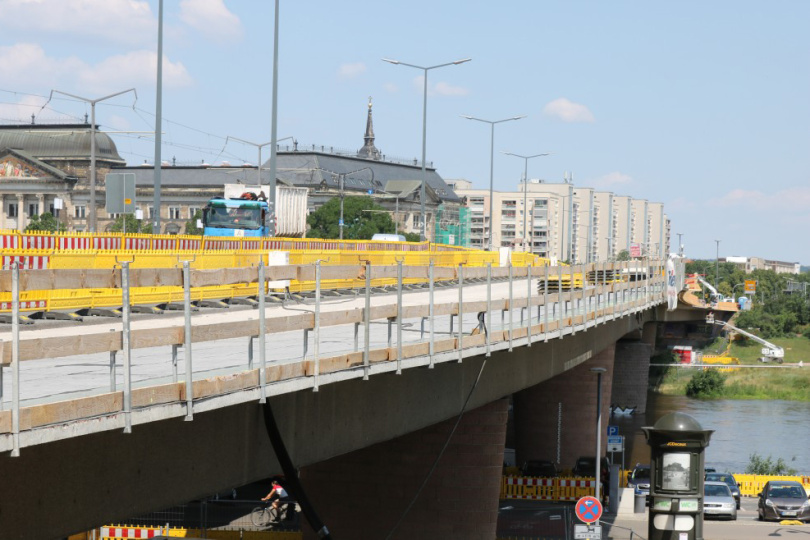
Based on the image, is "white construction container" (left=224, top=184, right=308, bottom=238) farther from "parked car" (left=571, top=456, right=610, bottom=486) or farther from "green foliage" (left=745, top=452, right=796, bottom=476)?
"green foliage" (left=745, top=452, right=796, bottom=476)

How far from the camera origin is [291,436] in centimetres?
1184

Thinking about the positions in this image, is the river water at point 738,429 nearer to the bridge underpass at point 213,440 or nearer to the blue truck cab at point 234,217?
the blue truck cab at point 234,217

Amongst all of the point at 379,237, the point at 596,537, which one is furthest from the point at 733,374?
the point at 596,537

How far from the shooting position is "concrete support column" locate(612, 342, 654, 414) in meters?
75.1

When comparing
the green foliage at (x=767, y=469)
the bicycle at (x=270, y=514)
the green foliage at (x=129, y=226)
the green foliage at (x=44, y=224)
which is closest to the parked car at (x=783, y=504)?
A: the green foliage at (x=767, y=469)

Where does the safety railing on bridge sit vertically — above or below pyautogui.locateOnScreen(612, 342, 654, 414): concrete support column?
above

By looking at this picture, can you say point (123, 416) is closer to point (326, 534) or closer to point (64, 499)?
point (64, 499)

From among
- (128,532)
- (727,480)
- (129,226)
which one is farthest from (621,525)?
(129,226)

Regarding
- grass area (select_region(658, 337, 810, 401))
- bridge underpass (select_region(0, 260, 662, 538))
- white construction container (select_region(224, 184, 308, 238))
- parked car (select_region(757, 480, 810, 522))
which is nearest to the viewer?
bridge underpass (select_region(0, 260, 662, 538))

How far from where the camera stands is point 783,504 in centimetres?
3469

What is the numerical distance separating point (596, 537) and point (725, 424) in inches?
1864

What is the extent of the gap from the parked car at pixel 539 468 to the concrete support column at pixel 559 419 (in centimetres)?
69

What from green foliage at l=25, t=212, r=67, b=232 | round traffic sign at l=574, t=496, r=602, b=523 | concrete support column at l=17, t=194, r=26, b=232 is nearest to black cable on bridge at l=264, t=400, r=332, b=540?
round traffic sign at l=574, t=496, r=602, b=523

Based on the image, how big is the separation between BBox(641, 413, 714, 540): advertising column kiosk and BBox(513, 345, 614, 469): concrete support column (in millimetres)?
31831
